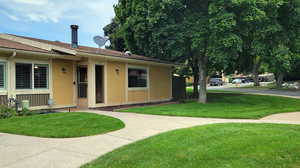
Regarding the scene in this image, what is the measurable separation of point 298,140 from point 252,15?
6.91m

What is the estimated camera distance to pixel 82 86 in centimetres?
1080

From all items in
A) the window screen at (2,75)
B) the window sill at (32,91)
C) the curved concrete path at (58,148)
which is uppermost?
the window screen at (2,75)

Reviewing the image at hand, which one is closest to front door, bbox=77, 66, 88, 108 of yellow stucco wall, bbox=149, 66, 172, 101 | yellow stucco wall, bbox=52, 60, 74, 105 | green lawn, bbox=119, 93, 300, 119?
yellow stucco wall, bbox=52, 60, 74, 105

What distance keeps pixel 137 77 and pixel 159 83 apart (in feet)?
6.88

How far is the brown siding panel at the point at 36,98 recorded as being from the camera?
8727 millimetres

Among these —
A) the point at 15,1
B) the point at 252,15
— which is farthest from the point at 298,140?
the point at 15,1

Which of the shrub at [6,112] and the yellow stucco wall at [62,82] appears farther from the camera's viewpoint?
the yellow stucco wall at [62,82]

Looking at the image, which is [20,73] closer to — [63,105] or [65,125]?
[63,105]

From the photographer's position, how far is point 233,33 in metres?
10.3

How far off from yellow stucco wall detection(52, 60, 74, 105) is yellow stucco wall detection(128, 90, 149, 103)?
3220mm

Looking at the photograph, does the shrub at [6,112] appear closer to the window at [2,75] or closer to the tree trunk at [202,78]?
the window at [2,75]

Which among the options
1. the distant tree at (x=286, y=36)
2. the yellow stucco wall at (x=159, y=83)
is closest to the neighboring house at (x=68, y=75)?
the yellow stucco wall at (x=159, y=83)

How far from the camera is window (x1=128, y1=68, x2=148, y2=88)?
12391 millimetres

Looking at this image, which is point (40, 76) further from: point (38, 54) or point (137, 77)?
point (137, 77)
